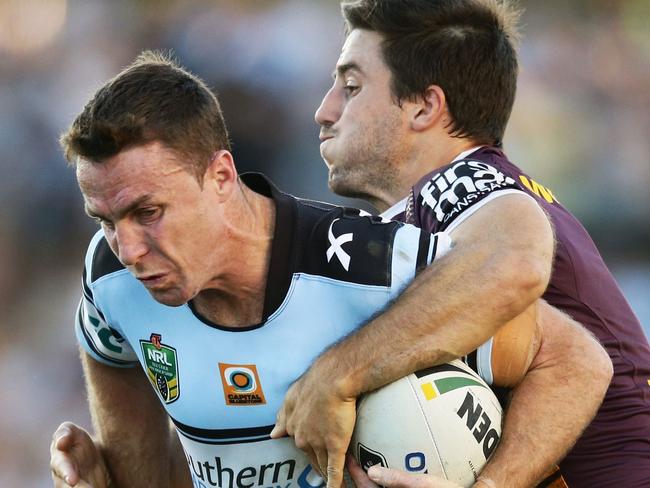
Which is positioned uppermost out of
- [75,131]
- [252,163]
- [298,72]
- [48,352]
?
[75,131]

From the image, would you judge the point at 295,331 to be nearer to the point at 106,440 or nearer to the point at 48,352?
the point at 106,440

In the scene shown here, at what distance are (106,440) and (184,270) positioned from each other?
863mm

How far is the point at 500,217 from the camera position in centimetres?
270

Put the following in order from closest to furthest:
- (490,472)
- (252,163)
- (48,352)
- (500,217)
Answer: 1. (490,472)
2. (500,217)
3. (48,352)
4. (252,163)

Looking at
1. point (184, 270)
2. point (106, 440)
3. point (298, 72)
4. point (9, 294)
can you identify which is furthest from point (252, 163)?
point (184, 270)

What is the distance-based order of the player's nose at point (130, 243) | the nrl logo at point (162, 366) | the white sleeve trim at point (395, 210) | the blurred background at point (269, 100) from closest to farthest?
the player's nose at point (130, 243) → the nrl logo at point (162, 366) → the white sleeve trim at point (395, 210) → the blurred background at point (269, 100)

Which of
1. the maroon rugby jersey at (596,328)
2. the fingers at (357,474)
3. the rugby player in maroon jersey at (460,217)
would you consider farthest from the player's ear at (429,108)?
the fingers at (357,474)

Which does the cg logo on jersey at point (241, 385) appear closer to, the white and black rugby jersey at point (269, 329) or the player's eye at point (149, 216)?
the white and black rugby jersey at point (269, 329)

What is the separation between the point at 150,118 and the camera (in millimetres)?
2541

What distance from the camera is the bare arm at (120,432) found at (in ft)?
10.2

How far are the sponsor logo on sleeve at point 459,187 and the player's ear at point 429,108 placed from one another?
2.83 ft

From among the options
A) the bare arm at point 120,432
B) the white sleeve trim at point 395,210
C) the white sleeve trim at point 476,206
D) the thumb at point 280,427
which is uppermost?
the white sleeve trim at point 476,206

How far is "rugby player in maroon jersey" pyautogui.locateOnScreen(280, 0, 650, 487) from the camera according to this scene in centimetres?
247

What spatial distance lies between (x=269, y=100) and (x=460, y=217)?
525cm
